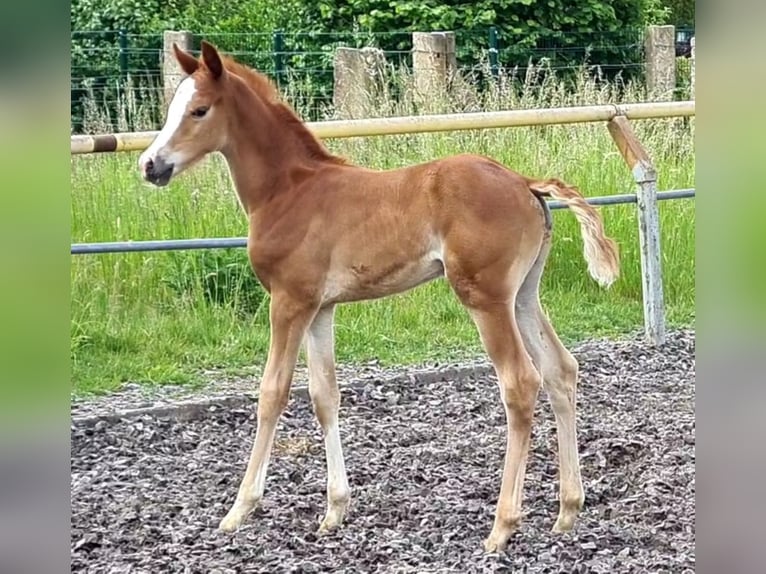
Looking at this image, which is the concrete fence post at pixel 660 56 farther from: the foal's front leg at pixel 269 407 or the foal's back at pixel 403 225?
the foal's front leg at pixel 269 407

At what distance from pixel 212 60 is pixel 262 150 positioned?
0.32 metres

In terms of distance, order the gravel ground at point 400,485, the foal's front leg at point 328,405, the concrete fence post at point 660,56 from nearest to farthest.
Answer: the gravel ground at point 400,485, the foal's front leg at point 328,405, the concrete fence post at point 660,56

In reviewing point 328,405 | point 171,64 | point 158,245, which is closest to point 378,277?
point 328,405

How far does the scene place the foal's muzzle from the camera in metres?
2.90

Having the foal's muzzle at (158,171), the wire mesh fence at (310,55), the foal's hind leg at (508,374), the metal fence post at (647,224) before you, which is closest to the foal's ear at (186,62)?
the foal's muzzle at (158,171)

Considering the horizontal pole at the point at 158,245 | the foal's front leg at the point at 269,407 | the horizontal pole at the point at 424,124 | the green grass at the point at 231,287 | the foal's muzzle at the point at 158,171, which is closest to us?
the foal's muzzle at the point at 158,171

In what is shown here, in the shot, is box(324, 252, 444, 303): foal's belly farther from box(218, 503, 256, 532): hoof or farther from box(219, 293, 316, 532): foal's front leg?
box(218, 503, 256, 532): hoof

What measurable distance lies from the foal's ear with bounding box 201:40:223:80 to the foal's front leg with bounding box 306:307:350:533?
0.76 m

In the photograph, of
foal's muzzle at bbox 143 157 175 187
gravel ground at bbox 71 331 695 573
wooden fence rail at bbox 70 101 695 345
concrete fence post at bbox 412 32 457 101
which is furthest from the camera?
concrete fence post at bbox 412 32 457 101

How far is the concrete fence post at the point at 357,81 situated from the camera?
22.7ft

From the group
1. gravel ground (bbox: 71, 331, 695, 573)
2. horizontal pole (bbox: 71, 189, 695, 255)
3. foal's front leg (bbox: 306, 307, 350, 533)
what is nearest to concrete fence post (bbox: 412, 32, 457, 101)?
Answer: horizontal pole (bbox: 71, 189, 695, 255)

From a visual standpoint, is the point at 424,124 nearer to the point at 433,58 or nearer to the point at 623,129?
the point at 623,129

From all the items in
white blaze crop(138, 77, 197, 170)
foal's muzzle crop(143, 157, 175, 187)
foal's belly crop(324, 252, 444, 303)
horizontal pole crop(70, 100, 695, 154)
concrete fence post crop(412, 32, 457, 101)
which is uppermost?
concrete fence post crop(412, 32, 457, 101)

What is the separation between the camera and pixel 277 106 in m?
3.20
